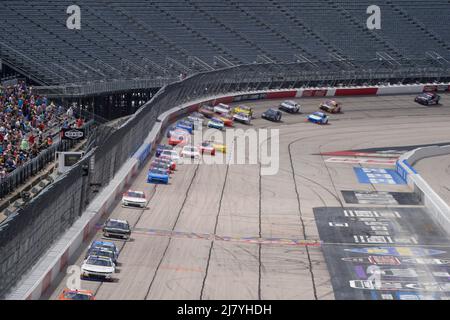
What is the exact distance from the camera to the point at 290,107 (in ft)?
262

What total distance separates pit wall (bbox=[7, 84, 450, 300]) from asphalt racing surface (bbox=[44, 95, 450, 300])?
61 centimetres

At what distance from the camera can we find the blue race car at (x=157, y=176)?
180ft

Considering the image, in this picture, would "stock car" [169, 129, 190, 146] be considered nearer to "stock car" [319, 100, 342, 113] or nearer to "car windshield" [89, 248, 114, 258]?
"stock car" [319, 100, 342, 113]

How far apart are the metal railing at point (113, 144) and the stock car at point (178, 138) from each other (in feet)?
4.89

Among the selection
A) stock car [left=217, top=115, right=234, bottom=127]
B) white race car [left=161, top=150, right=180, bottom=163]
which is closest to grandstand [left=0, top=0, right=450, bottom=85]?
stock car [left=217, top=115, right=234, bottom=127]

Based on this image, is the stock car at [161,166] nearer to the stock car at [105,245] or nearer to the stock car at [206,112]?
the stock car at [105,245]

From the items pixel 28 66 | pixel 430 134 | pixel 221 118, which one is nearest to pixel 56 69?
pixel 28 66

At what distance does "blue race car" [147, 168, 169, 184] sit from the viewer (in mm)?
55000

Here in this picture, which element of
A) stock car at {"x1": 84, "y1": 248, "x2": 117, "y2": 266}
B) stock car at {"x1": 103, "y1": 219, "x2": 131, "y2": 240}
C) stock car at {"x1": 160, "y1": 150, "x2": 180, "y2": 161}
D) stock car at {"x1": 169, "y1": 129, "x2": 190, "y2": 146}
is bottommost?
stock car at {"x1": 84, "y1": 248, "x2": 117, "y2": 266}

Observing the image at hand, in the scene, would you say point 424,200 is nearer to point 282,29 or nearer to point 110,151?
point 110,151

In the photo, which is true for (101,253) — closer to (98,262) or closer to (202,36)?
(98,262)

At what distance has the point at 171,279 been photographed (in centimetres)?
3925

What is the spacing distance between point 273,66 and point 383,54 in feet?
45.8

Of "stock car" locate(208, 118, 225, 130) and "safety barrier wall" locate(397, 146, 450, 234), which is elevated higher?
"stock car" locate(208, 118, 225, 130)
